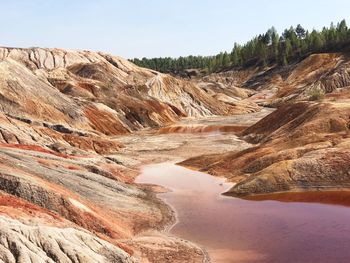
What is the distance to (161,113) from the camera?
103688 millimetres

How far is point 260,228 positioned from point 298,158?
16831 mm

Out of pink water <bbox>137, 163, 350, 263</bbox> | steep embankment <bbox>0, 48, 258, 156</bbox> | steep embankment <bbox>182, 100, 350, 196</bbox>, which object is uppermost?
steep embankment <bbox>0, 48, 258, 156</bbox>

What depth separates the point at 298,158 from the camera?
43.8 meters

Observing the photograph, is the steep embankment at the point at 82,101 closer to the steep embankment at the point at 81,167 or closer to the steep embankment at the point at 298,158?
the steep embankment at the point at 81,167

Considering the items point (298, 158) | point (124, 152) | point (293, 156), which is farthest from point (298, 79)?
point (298, 158)

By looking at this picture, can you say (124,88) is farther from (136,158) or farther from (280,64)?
(280,64)

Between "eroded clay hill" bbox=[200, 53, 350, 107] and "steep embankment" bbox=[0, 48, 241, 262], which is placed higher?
"eroded clay hill" bbox=[200, 53, 350, 107]

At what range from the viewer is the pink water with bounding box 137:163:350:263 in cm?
2391

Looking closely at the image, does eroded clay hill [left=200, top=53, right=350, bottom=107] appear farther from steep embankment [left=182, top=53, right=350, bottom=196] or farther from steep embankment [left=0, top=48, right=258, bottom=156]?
steep embankment [left=182, top=53, right=350, bottom=196]

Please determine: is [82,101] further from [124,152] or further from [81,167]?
[81,167]

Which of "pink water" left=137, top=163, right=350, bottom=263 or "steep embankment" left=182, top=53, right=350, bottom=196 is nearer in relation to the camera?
"pink water" left=137, top=163, right=350, bottom=263

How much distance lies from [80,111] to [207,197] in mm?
52862

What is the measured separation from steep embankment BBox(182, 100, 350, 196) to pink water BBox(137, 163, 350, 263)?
4.26m

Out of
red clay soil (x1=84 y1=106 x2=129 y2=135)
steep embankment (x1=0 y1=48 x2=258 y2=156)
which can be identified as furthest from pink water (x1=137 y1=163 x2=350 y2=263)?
red clay soil (x1=84 y1=106 x2=129 y2=135)
